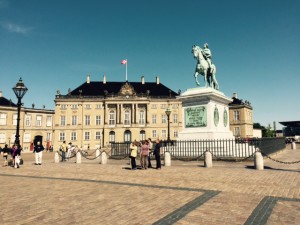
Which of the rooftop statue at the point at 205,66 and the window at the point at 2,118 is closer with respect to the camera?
the rooftop statue at the point at 205,66

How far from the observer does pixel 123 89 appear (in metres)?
60.7

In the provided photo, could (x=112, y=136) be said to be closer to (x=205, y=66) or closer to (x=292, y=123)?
(x=205, y=66)

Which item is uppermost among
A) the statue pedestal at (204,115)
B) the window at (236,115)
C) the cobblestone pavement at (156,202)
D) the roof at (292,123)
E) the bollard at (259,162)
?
the window at (236,115)

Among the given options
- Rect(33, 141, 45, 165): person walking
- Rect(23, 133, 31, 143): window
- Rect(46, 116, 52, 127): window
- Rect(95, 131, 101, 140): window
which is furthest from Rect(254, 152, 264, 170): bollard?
Rect(46, 116, 52, 127): window

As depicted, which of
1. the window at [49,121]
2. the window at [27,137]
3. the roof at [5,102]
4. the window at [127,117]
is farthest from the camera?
the window at [127,117]

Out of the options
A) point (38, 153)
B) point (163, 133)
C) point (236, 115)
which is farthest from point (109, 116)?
point (38, 153)

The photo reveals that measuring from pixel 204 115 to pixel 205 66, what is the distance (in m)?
4.26

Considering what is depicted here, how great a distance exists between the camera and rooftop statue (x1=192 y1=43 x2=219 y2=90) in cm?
1911

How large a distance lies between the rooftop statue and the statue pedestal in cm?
144

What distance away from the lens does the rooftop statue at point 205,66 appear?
1911cm

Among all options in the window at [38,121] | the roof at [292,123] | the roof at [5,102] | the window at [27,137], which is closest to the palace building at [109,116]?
the window at [38,121]

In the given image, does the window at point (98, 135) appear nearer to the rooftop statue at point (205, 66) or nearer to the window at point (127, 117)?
the window at point (127, 117)

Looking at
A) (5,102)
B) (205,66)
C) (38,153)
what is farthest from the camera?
(5,102)

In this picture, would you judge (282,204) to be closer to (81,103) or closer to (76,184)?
(76,184)
